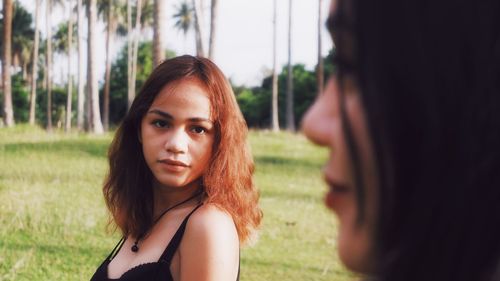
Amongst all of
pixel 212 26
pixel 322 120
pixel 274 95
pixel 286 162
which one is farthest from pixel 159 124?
pixel 274 95

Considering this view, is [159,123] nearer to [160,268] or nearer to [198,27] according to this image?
[160,268]

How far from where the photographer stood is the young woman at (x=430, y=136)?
63 cm

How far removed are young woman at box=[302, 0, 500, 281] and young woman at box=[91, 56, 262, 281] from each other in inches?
61.1

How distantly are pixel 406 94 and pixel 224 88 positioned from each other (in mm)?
1765

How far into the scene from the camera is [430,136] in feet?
2.07

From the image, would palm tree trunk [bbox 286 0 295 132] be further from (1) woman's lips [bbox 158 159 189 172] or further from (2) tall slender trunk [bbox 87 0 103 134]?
(1) woman's lips [bbox 158 159 189 172]

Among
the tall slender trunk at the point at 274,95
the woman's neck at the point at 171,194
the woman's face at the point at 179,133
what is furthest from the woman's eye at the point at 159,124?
the tall slender trunk at the point at 274,95

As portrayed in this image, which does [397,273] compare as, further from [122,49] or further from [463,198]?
[122,49]

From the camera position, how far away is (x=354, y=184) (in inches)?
27.3

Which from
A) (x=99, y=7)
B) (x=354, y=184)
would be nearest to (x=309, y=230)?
(x=354, y=184)

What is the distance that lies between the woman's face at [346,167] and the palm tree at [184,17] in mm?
51284

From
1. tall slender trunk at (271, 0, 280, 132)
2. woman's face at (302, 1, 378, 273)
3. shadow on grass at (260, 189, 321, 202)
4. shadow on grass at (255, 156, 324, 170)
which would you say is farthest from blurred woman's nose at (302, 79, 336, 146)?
tall slender trunk at (271, 0, 280, 132)

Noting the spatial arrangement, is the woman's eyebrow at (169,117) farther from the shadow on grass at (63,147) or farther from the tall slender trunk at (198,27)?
the tall slender trunk at (198,27)

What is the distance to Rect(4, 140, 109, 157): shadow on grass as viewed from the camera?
11.6 metres
